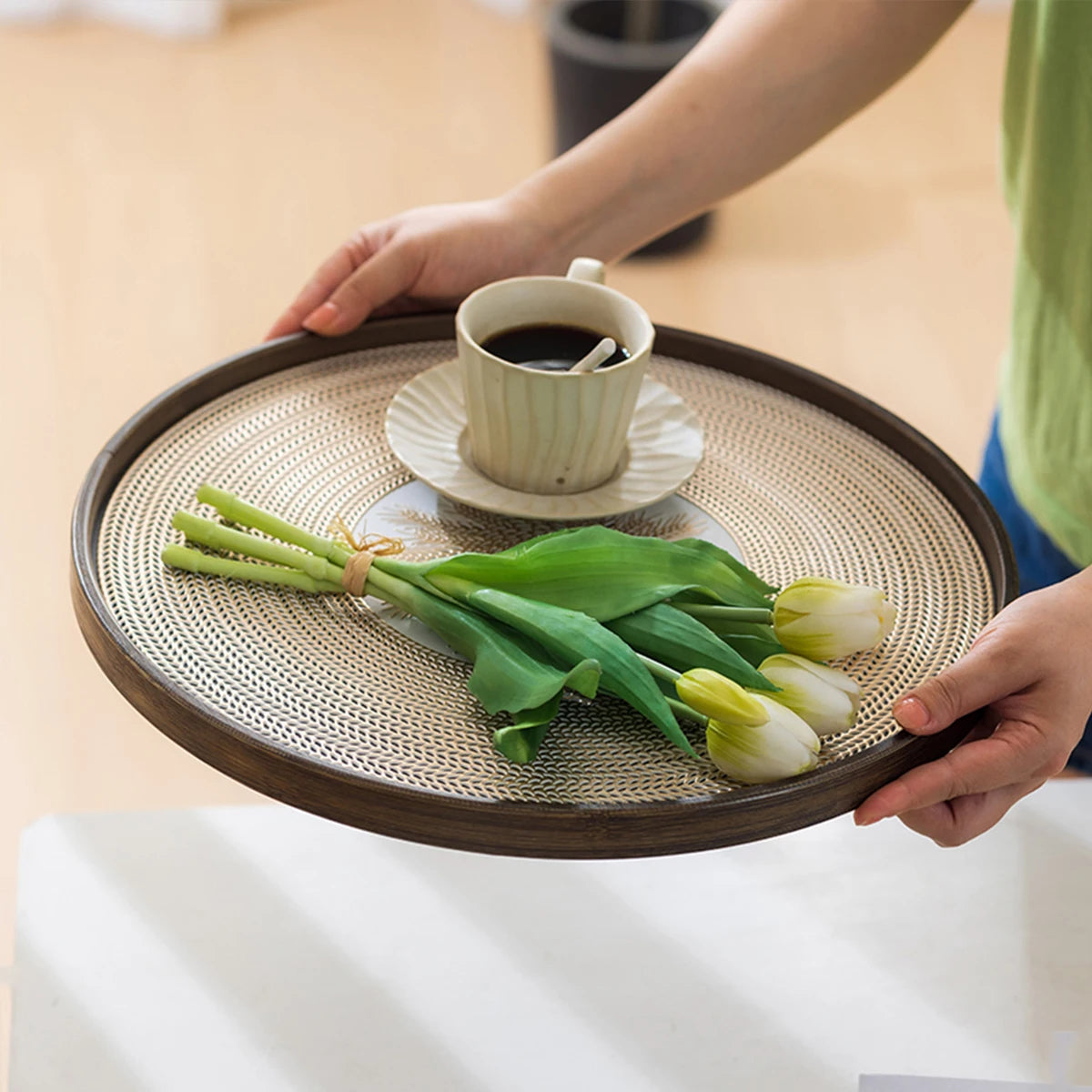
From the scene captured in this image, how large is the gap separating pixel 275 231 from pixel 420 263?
1.78 m

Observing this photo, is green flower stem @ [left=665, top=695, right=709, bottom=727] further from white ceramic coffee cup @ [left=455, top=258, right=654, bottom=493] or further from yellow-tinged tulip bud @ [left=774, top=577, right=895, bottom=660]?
white ceramic coffee cup @ [left=455, top=258, right=654, bottom=493]

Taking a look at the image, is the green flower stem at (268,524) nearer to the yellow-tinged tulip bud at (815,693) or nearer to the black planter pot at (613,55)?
the yellow-tinged tulip bud at (815,693)

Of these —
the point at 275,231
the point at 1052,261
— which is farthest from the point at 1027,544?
the point at 275,231

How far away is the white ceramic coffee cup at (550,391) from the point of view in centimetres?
82

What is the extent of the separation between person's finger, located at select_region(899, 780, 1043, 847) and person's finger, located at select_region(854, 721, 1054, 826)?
19 millimetres

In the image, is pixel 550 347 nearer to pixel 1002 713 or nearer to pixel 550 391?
pixel 550 391

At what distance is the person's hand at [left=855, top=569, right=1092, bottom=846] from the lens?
0.71 metres

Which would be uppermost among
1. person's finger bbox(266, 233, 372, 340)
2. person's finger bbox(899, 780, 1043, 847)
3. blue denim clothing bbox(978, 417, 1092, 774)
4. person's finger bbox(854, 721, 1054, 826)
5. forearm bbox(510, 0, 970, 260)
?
forearm bbox(510, 0, 970, 260)

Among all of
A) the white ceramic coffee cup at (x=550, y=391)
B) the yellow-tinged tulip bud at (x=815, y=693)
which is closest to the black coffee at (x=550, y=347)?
the white ceramic coffee cup at (x=550, y=391)

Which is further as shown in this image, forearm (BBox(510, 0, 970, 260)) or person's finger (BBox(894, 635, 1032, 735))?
forearm (BBox(510, 0, 970, 260))

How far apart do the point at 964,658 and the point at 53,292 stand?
2119 mm

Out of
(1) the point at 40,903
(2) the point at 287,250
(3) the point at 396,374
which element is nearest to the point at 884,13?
(3) the point at 396,374

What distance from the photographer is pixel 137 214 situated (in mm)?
2707

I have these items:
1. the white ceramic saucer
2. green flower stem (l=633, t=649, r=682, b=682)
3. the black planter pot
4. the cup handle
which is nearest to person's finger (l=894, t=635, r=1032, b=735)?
green flower stem (l=633, t=649, r=682, b=682)
